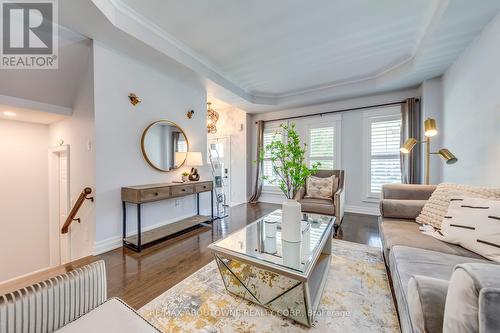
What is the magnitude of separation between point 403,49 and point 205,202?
13.9 feet

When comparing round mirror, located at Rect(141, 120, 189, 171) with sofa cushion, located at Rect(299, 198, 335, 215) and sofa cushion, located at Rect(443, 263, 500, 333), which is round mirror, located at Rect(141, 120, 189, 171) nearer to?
sofa cushion, located at Rect(299, 198, 335, 215)

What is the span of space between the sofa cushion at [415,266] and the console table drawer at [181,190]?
8.88 ft

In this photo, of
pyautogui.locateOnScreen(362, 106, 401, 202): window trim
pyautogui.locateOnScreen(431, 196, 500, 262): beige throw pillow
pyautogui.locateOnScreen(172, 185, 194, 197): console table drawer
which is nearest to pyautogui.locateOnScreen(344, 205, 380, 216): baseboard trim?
pyautogui.locateOnScreen(362, 106, 401, 202): window trim

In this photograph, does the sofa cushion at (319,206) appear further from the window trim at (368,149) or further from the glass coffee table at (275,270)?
the window trim at (368,149)

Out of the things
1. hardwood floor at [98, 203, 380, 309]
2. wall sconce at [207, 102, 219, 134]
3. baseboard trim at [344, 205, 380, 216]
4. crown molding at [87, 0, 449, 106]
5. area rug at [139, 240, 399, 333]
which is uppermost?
crown molding at [87, 0, 449, 106]

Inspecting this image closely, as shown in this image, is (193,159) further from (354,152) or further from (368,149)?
(368,149)

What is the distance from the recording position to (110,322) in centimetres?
85

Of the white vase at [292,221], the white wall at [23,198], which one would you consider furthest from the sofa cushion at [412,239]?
the white wall at [23,198]

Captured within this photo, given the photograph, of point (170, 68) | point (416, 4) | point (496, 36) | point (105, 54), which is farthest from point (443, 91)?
Answer: point (105, 54)

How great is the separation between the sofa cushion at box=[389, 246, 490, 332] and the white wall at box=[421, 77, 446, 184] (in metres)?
2.85

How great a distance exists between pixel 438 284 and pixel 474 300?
0.97 feet

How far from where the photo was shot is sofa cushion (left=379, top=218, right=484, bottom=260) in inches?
56.9

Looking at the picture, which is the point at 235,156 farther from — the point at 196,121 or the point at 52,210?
the point at 52,210

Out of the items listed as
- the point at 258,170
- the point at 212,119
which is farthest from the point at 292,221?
the point at 212,119
